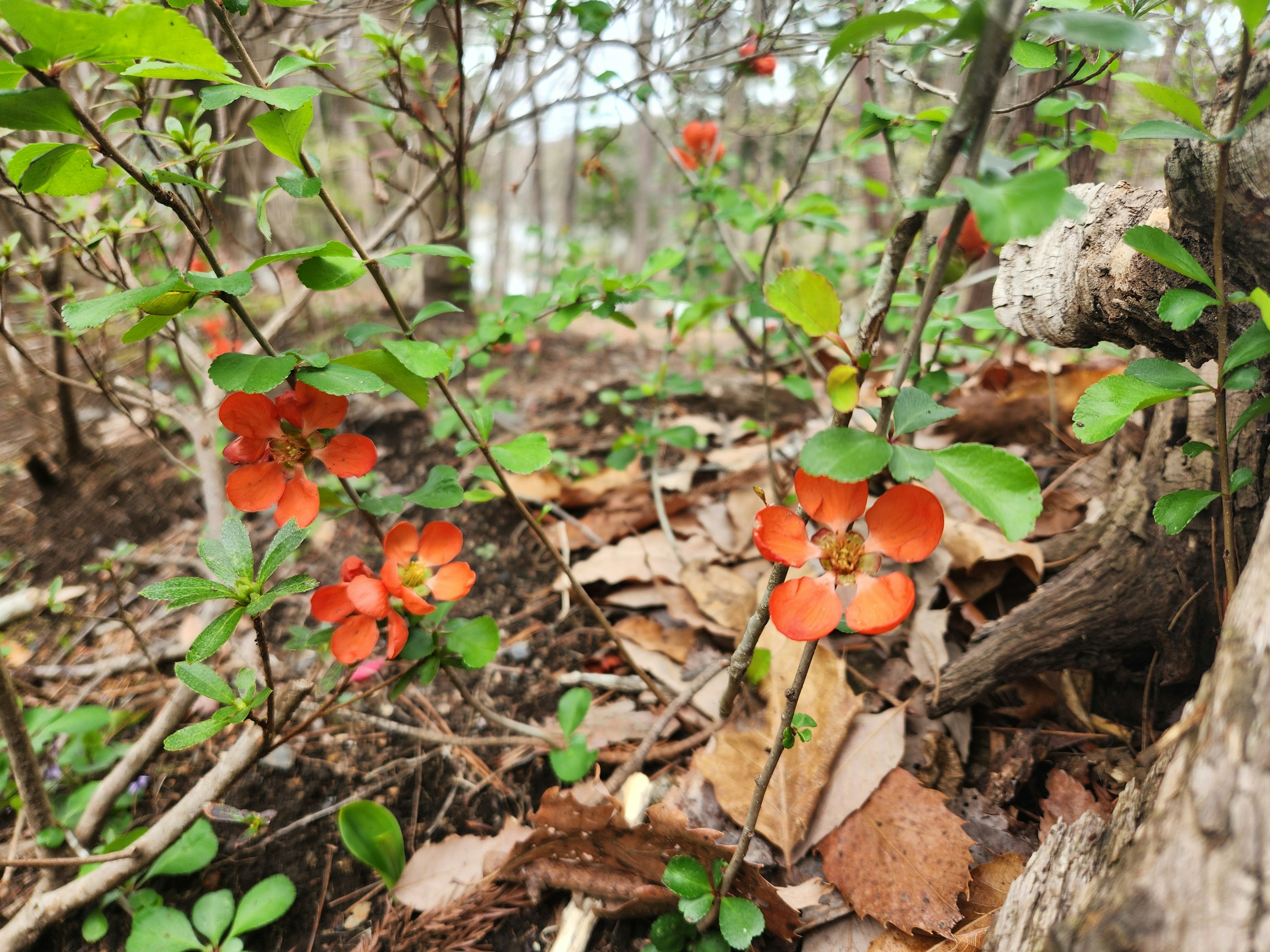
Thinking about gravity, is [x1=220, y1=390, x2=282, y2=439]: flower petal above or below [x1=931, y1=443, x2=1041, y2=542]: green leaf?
below

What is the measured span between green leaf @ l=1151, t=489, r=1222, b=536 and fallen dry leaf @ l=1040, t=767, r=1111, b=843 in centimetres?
50

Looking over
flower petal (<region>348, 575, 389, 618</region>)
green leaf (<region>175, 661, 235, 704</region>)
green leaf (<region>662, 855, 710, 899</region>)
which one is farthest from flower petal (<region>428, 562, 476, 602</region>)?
green leaf (<region>662, 855, 710, 899</region>)

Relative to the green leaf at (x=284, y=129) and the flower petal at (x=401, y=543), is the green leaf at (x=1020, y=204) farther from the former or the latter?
the flower petal at (x=401, y=543)

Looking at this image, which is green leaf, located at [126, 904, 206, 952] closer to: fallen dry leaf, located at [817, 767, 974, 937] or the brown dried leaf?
the brown dried leaf

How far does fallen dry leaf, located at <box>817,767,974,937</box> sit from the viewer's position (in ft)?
3.45

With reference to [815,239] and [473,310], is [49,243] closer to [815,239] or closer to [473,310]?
[473,310]

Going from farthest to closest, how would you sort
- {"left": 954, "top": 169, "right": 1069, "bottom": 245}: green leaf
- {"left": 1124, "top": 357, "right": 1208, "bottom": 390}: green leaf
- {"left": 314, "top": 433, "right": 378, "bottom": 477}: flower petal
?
{"left": 314, "top": 433, "right": 378, "bottom": 477}: flower petal → {"left": 1124, "top": 357, "right": 1208, "bottom": 390}: green leaf → {"left": 954, "top": 169, "right": 1069, "bottom": 245}: green leaf

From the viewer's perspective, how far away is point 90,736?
5.29 feet

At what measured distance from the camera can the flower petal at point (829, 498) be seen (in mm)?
822

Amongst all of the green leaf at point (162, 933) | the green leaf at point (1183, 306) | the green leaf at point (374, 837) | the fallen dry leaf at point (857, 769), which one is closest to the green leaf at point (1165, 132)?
the green leaf at point (1183, 306)

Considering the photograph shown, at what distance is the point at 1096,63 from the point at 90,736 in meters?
2.64

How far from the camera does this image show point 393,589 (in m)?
1.04

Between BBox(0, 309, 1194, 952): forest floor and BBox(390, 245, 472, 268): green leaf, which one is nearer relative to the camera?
BBox(390, 245, 472, 268): green leaf

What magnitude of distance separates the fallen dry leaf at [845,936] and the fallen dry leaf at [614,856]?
48mm
